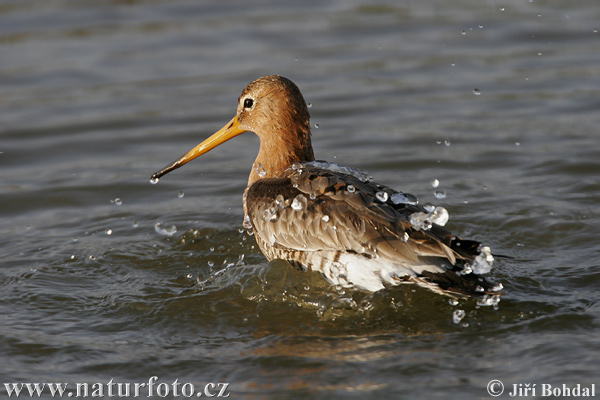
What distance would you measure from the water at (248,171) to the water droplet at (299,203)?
0.55 m

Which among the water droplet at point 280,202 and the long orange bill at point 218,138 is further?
the long orange bill at point 218,138

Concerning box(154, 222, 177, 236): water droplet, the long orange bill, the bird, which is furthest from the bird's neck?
box(154, 222, 177, 236): water droplet

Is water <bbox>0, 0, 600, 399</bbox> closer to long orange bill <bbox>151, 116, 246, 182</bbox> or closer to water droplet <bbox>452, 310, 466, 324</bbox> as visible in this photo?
water droplet <bbox>452, 310, 466, 324</bbox>

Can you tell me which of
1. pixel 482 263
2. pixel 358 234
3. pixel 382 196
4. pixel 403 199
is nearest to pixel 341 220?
pixel 358 234

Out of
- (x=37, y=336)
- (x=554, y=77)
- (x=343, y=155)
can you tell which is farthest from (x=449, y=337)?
(x=554, y=77)

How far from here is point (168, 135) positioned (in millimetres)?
9305

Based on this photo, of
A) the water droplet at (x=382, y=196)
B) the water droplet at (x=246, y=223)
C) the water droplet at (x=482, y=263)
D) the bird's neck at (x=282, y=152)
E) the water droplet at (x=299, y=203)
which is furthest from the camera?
the bird's neck at (x=282, y=152)

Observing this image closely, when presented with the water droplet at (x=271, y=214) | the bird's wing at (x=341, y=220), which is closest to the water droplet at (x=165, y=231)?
the bird's wing at (x=341, y=220)

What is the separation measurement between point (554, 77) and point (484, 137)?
6.34ft

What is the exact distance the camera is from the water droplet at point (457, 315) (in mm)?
5479

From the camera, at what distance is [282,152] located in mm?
6773

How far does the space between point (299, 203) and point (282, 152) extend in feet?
3.20

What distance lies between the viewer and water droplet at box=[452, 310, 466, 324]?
548cm

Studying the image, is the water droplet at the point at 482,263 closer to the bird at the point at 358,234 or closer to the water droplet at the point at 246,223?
the bird at the point at 358,234
